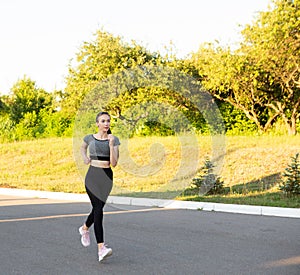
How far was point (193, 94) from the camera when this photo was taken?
29.8 meters

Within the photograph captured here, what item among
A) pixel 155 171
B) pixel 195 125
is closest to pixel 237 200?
pixel 155 171

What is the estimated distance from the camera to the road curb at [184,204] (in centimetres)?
1053

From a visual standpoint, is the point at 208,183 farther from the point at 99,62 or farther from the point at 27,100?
the point at 27,100

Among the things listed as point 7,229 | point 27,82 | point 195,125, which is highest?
point 27,82

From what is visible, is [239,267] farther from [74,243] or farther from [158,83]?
[158,83]

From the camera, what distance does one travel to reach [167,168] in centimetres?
1920

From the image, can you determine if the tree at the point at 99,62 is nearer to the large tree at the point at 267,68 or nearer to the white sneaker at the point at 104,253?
the large tree at the point at 267,68

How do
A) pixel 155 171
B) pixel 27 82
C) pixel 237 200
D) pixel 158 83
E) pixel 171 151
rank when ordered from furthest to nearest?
pixel 27 82, pixel 158 83, pixel 171 151, pixel 155 171, pixel 237 200

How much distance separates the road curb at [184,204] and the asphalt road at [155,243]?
Answer: 556 millimetres

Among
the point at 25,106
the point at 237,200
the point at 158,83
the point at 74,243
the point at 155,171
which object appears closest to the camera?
the point at 74,243

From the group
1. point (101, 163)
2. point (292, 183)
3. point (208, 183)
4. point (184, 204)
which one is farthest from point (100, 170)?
point (208, 183)

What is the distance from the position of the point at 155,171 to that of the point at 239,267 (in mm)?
13630

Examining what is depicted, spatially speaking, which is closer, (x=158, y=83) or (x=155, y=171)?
(x=155, y=171)

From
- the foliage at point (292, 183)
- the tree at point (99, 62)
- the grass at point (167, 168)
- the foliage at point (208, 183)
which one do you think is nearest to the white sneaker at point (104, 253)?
the grass at point (167, 168)
